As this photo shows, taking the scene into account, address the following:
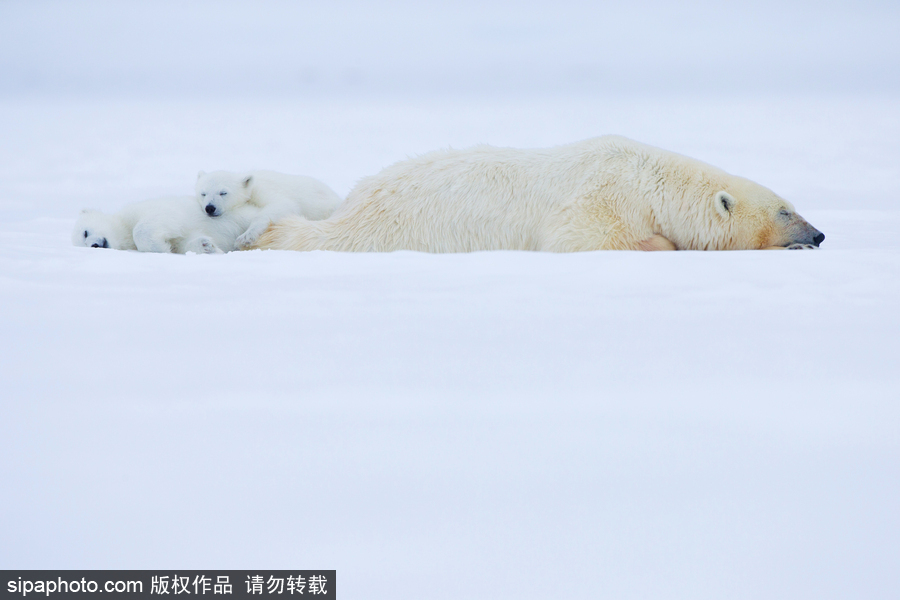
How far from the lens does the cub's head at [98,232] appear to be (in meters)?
4.25

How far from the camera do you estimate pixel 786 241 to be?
163 inches

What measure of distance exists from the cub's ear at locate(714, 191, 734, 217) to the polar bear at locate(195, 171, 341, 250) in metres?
2.09

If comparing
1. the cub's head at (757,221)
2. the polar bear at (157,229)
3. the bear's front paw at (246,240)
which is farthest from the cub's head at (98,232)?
the cub's head at (757,221)

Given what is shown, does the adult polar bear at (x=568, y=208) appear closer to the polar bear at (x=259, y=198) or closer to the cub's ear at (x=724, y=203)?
the cub's ear at (x=724, y=203)

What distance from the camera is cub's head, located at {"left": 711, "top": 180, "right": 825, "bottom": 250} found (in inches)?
161

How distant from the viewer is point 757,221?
4.14 m

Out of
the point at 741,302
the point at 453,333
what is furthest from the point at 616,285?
the point at 453,333

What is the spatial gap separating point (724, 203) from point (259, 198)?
245 cm

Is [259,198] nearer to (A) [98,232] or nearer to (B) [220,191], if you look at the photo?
(B) [220,191]

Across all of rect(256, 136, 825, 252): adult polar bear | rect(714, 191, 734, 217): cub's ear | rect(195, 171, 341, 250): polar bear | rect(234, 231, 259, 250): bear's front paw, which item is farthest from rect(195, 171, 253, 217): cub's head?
rect(714, 191, 734, 217): cub's ear

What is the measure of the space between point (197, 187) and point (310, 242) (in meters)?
0.78

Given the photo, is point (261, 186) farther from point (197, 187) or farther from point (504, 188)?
point (504, 188)

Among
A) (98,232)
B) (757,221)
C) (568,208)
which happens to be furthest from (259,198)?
(757,221)

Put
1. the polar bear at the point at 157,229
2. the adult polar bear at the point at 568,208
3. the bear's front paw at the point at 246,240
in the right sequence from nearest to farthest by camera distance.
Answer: the adult polar bear at the point at 568,208
the polar bear at the point at 157,229
the bear's front paw at the point at 246,240
